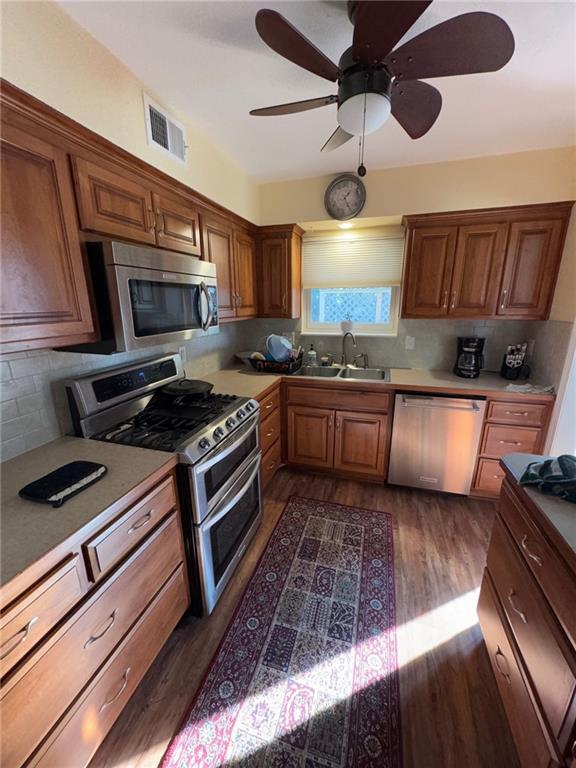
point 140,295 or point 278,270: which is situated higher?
point 278,270

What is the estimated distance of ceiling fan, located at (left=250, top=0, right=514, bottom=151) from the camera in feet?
2.83

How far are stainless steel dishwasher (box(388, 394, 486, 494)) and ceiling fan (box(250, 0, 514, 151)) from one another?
1742mm

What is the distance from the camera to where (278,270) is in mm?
2779

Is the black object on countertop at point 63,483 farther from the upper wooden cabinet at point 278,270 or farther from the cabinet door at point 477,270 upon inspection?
the cabinet door at point 477,270

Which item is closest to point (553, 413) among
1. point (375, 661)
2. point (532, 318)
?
point (532, 318)

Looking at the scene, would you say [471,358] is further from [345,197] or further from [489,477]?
[345,197]

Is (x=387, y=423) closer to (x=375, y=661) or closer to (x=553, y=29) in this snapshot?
(x=375, y=661)

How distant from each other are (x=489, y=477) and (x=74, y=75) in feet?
10.8

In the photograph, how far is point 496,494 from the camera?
7.86ft

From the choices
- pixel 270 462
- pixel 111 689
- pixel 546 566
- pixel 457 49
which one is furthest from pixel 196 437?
pixel 457 49

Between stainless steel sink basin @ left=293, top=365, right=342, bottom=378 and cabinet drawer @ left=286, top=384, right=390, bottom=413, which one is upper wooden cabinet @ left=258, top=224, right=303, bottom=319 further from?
cabinet drawer @ left=286, top=384, right=390, bottom=413

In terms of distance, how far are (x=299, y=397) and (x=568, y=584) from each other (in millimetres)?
1976

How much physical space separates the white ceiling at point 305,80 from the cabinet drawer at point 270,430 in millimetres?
1938

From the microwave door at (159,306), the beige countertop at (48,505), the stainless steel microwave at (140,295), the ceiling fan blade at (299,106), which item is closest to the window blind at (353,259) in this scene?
the microwave door at (159,306)
